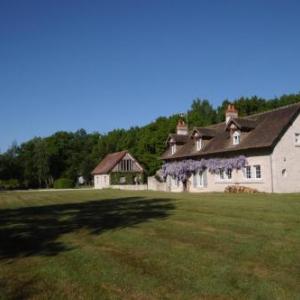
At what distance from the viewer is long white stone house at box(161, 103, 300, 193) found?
32750mm

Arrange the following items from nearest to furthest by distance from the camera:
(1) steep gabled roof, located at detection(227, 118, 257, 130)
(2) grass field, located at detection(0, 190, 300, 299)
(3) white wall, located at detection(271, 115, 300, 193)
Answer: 1. (2) grass field, located at detection(0, 190, 300, 299)
2. (3) white wall, located at detection(271, 115, 300, 193)
3. (1) steep gabled roof, located at detection(227, 118, 257, 130)

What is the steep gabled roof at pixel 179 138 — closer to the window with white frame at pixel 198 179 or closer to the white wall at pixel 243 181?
the white wall at pixel 243 181

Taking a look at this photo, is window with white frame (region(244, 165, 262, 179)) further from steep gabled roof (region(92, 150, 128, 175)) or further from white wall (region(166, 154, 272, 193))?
steep gabled roof (region(92, 150, 128, 175))

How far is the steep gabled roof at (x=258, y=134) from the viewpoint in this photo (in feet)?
109

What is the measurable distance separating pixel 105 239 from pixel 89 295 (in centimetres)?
530

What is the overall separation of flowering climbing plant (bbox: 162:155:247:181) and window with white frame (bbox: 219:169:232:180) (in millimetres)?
271

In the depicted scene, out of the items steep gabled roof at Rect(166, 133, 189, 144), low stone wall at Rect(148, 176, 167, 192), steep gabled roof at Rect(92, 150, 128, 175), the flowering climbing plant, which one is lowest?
low stone wall at Rect(148, 176, 167, 192)

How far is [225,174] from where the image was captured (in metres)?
37.5

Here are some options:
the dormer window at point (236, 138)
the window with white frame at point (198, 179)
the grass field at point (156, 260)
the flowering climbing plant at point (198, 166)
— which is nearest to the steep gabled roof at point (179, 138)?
the flowering climbing plant at point (198, 166)

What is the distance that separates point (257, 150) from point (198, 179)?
8.81 m

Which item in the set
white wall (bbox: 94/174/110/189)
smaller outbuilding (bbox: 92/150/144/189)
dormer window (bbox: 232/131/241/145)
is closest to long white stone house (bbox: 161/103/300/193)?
dormer window (bbox: 232/131/241/145)

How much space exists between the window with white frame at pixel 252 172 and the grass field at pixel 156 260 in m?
19.1

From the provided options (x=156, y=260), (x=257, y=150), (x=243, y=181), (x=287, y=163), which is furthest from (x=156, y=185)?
(x=156, y=260)

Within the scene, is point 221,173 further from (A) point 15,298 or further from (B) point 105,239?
(A) point 15,298
